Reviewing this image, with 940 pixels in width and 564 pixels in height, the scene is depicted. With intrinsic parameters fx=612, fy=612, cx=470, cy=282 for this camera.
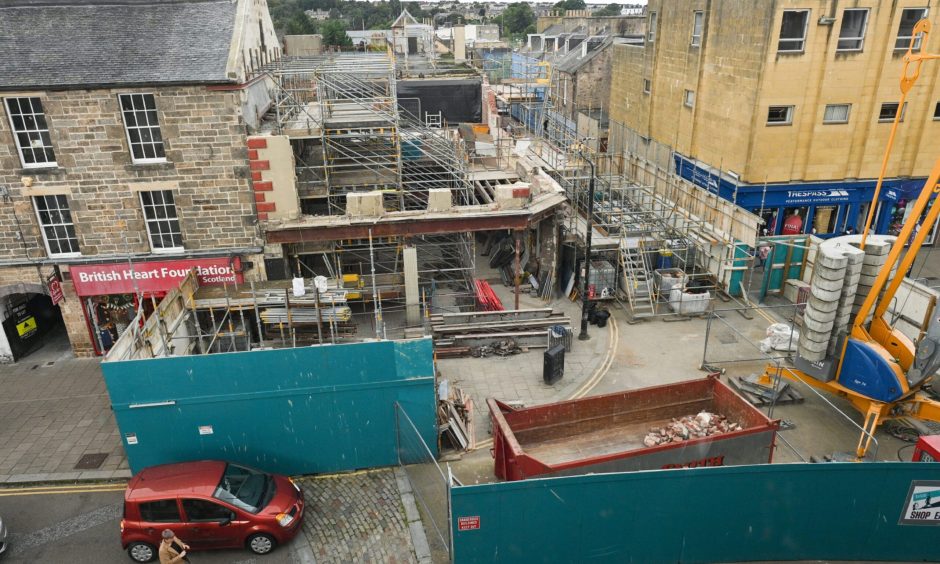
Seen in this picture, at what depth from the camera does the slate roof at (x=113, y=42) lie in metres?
16.8

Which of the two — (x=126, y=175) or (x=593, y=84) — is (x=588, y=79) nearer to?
(x=593, y=84)

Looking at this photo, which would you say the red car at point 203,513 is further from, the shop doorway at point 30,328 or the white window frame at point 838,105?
the white window frame at point 838,105

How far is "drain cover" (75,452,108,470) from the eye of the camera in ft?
47.2

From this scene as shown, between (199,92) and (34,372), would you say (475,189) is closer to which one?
(199,92)

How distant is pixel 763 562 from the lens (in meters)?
11.0

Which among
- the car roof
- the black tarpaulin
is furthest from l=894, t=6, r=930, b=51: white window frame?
the car roof

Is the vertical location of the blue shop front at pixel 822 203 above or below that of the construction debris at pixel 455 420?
above

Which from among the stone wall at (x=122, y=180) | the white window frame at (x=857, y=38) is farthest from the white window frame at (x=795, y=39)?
the stone wall at (x=122, y=180)

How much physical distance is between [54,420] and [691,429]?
16262mm

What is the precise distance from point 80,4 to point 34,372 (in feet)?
37.3

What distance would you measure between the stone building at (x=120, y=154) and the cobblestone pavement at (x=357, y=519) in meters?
8.40

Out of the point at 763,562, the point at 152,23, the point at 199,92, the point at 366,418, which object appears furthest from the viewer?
the point at 152,23

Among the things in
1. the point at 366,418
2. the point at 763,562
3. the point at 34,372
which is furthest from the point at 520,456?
the point at 34,372

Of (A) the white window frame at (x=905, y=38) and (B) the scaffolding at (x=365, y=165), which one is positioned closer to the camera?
(B) the scaffolding at (x=365, y=165)
